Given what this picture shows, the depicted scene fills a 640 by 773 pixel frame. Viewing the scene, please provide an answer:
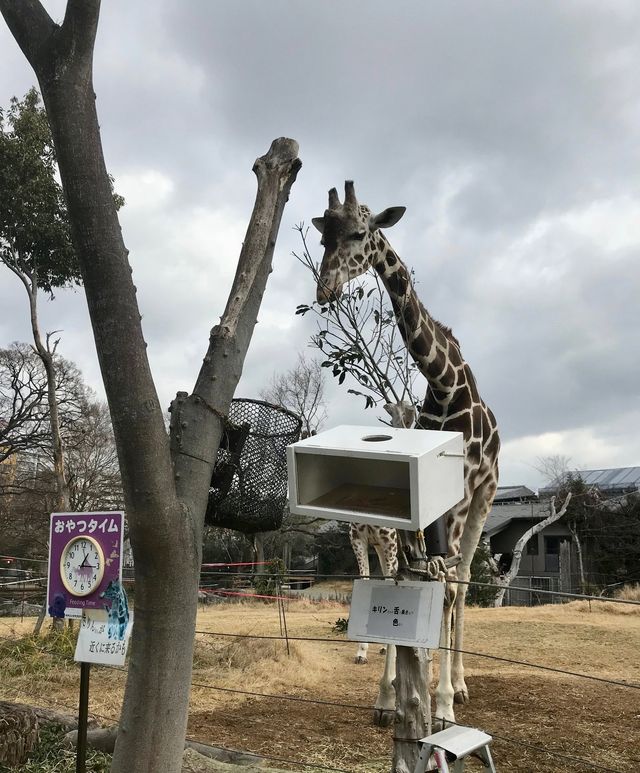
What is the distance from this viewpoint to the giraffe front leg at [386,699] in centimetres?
495

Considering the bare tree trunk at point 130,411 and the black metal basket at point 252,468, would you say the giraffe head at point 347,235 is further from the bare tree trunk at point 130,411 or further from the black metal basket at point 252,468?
the bare tree trunk at point 130,411

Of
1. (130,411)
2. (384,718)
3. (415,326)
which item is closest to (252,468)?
(130,411)

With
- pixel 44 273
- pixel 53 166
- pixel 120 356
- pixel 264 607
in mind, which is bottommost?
pixel 264 607

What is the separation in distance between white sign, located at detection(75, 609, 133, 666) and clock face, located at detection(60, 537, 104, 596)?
0.12 meters

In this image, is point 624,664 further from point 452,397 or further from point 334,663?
point 452,397

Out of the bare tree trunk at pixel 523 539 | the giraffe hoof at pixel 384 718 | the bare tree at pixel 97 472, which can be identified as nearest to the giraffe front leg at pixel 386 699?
the giraffe hoof at pixel 384 718

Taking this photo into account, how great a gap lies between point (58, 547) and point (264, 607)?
13799 millimetres

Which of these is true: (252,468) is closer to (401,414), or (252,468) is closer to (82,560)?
(401,414)

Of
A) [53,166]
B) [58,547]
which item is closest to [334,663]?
[58,547]

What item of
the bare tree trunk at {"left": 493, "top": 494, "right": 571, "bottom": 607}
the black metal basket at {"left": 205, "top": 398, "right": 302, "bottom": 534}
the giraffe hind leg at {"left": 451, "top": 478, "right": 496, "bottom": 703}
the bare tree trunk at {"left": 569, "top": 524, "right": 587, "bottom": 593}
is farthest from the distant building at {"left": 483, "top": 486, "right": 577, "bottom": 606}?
the black metal basket at {"left": 205, "top": 398, "right": 302, "bottom": 534}

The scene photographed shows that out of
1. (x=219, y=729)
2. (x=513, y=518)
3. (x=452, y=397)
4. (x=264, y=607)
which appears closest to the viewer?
(x=219, y=729)

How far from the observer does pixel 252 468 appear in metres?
3.34

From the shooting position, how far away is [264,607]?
16.6m

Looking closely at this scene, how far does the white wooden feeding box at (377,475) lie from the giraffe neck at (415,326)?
8.25 ft
